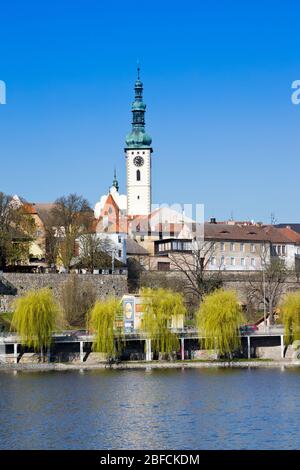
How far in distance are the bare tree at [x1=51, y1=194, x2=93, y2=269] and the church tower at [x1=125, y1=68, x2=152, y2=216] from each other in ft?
74.0

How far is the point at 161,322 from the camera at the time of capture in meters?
53.7

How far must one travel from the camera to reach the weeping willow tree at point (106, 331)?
173 ft

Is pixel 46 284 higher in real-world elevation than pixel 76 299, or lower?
higher

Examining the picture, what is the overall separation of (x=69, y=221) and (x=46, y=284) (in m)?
11.7

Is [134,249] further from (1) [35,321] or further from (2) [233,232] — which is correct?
(1) [35,321]

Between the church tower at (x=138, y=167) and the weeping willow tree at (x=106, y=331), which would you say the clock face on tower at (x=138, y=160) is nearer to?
the church tower at (x=138, y=167)

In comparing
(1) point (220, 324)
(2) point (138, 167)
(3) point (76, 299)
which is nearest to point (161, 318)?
(1) point (220, 324)

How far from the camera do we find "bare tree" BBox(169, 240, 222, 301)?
245 ft

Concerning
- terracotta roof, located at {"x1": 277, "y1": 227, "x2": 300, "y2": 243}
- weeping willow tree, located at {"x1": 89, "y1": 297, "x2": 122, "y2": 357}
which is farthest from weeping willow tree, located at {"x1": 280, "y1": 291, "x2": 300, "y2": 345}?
terracotta roof, located at {"x1": 277, "y1": 227, "x2": 300, "y2": 243}

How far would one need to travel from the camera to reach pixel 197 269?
76625 millimetres

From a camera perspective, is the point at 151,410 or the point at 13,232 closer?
the point at 151,410

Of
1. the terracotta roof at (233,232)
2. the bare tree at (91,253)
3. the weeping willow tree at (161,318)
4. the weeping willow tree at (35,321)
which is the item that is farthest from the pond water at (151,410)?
the terracotta roof at (233,232)

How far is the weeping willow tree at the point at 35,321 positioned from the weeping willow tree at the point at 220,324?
7.21 meters
